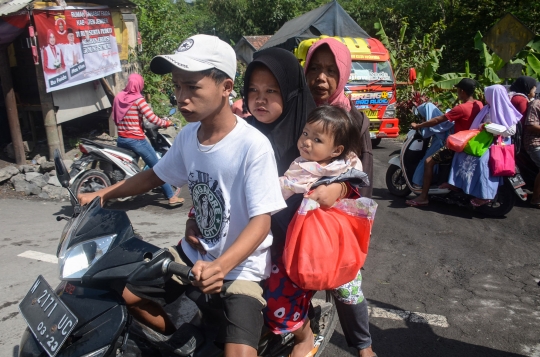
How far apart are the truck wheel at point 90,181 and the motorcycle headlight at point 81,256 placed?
4069 mm

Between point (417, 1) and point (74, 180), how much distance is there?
2017cm

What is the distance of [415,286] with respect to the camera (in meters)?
4.02

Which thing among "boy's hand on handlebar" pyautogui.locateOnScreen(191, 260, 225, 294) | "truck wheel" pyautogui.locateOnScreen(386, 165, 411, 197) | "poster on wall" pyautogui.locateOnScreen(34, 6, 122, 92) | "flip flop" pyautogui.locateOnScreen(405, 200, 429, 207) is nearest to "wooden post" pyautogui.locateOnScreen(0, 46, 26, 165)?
"poster on wall" pyautogui.locateOnScreen(34, 6, 122, 92)

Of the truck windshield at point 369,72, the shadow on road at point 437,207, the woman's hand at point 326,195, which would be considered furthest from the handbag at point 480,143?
the truck windshield at point 369,72

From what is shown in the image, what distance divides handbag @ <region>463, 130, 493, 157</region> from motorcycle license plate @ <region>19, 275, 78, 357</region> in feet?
16.9

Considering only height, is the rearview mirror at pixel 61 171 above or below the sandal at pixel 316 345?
above

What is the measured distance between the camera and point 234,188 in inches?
75.4

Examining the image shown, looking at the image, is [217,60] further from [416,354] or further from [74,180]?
[74,180]

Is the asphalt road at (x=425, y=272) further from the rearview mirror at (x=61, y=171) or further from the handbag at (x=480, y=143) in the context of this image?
the rearview mirror at (x=61, y=171)

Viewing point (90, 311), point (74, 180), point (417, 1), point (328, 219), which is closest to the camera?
point (90, 311)

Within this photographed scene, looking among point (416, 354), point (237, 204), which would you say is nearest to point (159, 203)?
point (416, 354)

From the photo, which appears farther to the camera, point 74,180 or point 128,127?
point 128,127

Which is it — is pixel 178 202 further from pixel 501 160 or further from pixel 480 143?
pixel 501 160

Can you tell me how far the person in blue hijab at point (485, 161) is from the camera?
5.50 meters
